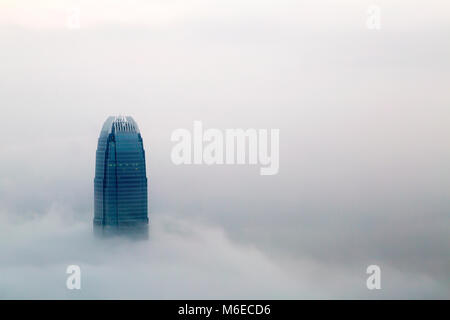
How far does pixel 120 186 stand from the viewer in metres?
6.31

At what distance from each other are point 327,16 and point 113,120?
1702 mm

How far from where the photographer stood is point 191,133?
6266 millimetres

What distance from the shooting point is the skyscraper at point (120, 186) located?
629cm

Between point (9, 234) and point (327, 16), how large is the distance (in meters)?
2.76

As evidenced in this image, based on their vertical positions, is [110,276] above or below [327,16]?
below

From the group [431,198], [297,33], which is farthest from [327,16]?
[431,198]

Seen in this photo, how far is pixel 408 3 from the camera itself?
20.6ft

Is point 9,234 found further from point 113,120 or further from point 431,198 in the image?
point 431,198

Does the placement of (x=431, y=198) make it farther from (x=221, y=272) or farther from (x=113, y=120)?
(x=113, y=120)

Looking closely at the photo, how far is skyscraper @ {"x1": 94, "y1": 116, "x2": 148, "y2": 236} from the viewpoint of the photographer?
20.6 feet

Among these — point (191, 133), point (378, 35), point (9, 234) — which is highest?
point (378, 35)

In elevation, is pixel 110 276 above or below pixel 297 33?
below

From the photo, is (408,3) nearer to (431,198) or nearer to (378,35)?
(378,35)
